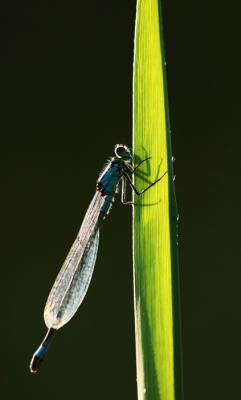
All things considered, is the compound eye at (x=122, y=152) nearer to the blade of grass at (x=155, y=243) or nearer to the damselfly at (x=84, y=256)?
the damselfly at (x=84, y=256)

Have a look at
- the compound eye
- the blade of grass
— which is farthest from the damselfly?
the blade of grass

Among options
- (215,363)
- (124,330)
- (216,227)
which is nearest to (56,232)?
(124,330)

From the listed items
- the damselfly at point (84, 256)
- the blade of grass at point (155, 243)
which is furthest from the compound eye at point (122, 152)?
the blade of grass at point (155, 243)

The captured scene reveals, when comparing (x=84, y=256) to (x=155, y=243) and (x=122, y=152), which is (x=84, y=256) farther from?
(x=155, y=243)

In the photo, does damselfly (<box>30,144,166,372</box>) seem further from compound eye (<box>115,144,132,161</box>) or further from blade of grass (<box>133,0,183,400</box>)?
blade of grass (<box>133,0,183,400</box>)

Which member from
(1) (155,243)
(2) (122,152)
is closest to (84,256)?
(2) (122,152)

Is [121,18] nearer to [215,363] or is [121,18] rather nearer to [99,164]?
[99,164]
